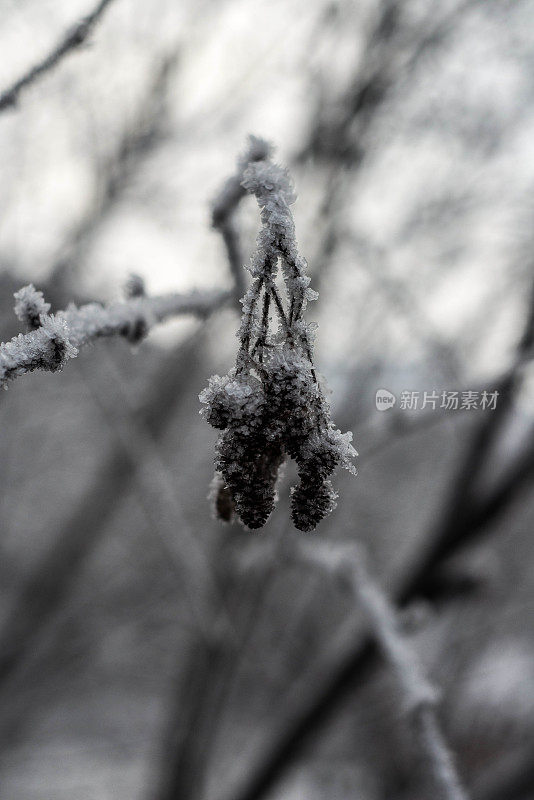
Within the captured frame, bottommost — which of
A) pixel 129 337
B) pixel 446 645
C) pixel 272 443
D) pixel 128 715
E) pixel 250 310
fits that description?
pixel 272 443

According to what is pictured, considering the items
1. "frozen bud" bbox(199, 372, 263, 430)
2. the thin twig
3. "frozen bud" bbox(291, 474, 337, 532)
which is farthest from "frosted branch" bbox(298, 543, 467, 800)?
the thin twig

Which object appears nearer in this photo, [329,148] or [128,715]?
[329,148]

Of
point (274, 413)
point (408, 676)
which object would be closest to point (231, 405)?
point (274, 413)

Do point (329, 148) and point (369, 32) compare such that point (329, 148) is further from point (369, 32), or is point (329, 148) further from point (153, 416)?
point (153, 416)

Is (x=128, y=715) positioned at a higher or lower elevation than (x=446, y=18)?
higher

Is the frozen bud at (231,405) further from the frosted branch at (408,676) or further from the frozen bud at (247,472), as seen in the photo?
the frosted branch at (408,676)

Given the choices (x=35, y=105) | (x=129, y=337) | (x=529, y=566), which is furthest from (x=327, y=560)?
(x=529, y=566)

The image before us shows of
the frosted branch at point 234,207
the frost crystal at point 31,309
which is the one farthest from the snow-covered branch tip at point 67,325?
the frosted branch at point 234,207
